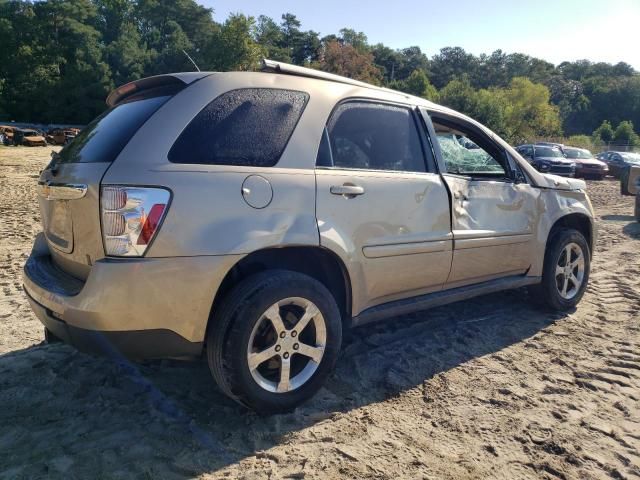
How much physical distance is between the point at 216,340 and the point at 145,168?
90cm

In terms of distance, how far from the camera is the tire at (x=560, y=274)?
432cm

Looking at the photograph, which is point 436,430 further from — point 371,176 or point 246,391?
point 371,176

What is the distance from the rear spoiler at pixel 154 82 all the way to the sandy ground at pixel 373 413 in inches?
68.8

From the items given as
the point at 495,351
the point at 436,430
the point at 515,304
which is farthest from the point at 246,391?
the point at 515,304

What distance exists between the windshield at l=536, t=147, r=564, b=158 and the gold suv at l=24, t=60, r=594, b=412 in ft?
66.9

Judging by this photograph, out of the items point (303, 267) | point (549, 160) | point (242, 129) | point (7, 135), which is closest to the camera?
point (242, 129)

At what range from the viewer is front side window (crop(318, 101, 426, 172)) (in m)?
3.00

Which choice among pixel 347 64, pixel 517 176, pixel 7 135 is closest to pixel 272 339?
pixel 517 176

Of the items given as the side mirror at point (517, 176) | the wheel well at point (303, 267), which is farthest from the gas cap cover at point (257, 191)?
the side mirror at point (517, 176)

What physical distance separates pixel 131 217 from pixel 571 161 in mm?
22656

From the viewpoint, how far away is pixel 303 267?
2.92 metres

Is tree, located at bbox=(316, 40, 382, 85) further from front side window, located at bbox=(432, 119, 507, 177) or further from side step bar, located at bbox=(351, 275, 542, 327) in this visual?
side step bar, located at bbox=(351, 275, 542, 327)

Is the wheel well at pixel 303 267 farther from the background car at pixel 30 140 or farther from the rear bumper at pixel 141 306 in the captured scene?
the background car at pixel 30 140

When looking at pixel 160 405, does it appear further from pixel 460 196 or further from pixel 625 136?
pixel 625 136
